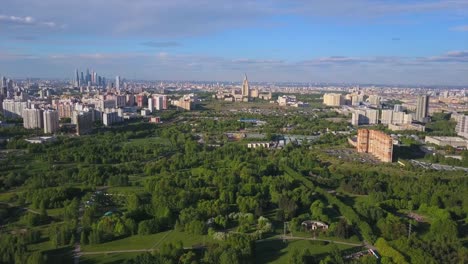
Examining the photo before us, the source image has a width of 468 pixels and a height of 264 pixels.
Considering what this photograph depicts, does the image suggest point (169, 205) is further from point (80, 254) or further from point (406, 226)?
point (406, 226)

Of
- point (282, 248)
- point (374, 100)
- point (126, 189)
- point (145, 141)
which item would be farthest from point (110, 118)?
point (374, 100)

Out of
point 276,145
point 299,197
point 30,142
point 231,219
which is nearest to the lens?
point 231,219

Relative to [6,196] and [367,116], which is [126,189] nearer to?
[6,196]

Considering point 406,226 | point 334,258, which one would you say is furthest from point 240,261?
point 406,226

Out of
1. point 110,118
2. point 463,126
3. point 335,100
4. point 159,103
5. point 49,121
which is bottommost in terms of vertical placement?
point 110,118

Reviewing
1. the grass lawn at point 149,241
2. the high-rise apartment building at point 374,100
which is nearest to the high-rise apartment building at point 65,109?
the grass lawn at point 149,241

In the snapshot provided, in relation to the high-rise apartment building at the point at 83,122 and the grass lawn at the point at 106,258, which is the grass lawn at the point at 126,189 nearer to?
the grass lawn at the point at 106,258

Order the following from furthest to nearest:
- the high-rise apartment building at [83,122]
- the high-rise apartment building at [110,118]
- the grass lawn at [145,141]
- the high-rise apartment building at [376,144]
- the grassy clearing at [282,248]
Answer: the high-rise apartment building at [110,118] < the high-rise apartment building at [83,122] < the grass lawn at [145,141] < the high-rise apartment building at [376,144] < the grassy clearing at [282,248]
